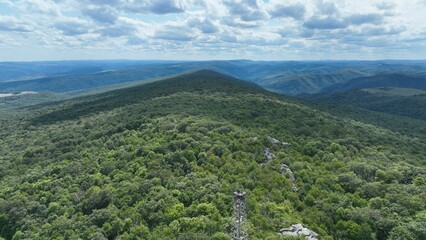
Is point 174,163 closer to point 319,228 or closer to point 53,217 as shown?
point 53,217

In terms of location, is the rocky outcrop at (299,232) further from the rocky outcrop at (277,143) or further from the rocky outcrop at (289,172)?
the rocky outcrop at (277,143)

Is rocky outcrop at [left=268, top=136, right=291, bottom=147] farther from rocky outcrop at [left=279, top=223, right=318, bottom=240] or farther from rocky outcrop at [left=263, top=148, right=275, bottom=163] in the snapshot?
rocky outcrop at [left=279, top=223, right=318, bottom=240]

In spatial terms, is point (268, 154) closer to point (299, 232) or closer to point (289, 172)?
point (289, 172)

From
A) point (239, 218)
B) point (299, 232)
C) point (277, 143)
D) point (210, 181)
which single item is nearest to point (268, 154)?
point (277, 143)

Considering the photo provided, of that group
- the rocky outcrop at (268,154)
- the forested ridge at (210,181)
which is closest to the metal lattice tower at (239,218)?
the forested ridge at (210,181)

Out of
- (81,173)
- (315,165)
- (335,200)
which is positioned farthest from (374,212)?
(81,173)

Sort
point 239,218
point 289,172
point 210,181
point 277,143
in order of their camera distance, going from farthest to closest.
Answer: point 277,143, point 289,172, point 210,181, point 239,218
